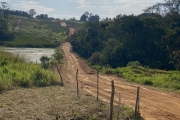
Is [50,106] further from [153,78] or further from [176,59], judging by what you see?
[176,59]

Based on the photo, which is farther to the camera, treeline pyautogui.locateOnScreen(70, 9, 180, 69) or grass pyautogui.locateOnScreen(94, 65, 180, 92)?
treeline pyautogui.locateOnScreen(70, 9, 180, 69)

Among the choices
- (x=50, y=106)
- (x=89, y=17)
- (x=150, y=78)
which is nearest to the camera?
(x=50, y=106)

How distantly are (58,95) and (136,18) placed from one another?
2366 cm

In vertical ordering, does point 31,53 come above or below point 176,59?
below

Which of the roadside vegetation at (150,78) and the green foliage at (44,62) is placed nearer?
→ the roadside vegetation at (150,78)

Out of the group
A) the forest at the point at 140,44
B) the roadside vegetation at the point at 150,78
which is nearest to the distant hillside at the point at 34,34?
the forest at the point at 140,44

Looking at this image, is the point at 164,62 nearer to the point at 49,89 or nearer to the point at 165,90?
the point at 165,90

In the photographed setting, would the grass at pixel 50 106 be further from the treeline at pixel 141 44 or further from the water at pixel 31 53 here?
the water at pixel 31 53

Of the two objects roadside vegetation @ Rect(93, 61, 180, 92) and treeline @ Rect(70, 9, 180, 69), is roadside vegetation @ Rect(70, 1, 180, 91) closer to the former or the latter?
treeline @ Rect(70, 9, 180, 69)

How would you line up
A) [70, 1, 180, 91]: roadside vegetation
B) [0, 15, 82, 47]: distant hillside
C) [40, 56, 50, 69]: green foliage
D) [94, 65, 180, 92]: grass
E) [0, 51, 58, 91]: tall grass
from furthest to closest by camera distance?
[0, 15, 82, 47]: distant hillside < [70, 1, 180, 91]: roadside vegetation < [40, 56, 50, 69]: green foliage < [94, 65, 180, 92]: grass < [0, 51, 58, 91]: tall grass

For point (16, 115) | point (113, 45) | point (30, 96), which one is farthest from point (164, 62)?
point (16, 115)

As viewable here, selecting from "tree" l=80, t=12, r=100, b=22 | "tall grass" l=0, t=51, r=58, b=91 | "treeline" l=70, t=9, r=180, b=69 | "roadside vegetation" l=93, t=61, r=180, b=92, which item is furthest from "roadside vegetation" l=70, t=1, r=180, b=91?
"tree" l=80, t=12, r=100, b=22

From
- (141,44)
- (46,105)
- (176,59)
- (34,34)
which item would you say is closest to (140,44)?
(141,44)

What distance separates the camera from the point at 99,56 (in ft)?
114
